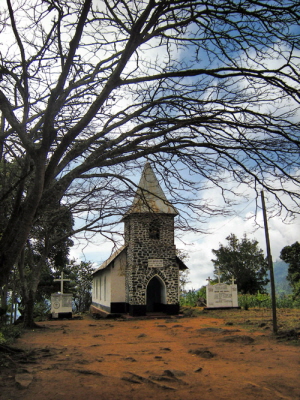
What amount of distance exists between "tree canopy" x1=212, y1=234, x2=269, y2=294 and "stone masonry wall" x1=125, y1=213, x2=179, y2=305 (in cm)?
2554

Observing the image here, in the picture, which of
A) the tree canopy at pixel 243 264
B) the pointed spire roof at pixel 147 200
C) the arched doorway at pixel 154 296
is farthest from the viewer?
the tree canopy at pixel 243 264

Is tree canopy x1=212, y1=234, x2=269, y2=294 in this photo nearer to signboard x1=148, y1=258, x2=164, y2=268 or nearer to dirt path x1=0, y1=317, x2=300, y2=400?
signboard x1=148, y1=258, x2=164, y2=268

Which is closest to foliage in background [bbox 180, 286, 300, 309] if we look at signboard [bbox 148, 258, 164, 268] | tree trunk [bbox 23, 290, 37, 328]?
signboard [bbox 148, 258, 164, 268]

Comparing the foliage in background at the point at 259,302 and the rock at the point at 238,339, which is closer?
the rock at the point at 238,339

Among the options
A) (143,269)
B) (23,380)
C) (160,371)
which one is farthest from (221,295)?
(23,380)

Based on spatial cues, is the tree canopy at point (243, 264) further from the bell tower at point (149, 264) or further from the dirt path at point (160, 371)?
the dirt path at point (160, 371)

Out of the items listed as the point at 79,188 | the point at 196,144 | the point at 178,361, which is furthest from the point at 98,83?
the point at 178,361

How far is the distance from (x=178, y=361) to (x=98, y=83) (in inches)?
277

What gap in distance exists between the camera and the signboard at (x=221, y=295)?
27.1m

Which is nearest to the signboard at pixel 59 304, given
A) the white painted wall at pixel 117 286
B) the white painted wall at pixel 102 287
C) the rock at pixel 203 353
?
the white painted wall at pixel 102 287

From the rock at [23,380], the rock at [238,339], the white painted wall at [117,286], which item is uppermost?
the white painted wall at [117,286]

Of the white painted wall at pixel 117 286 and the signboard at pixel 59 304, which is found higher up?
the white painted wall at pixel 117 286

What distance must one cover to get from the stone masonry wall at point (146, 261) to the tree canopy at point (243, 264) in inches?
1006

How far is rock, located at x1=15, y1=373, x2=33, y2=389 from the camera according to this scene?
675cm
